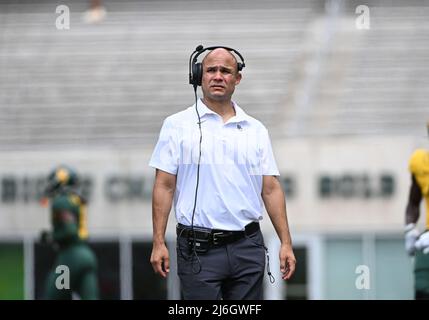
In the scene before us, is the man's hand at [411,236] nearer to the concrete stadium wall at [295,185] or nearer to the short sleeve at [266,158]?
the short sleeve at [266,158]

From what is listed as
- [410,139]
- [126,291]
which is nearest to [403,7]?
[410,139]

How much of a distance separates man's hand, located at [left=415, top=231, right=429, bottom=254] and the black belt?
2.00 m

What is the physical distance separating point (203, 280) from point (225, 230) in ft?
0.76

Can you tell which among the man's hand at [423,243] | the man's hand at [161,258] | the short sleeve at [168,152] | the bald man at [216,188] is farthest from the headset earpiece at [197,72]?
the man's hand at [423,243]

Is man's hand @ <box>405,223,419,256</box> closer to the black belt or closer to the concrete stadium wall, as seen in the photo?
the black belt

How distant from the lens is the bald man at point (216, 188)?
203 inches

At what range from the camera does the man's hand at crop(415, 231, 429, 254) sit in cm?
695

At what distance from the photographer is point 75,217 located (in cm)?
992

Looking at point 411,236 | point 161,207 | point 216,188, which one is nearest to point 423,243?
point 411,236

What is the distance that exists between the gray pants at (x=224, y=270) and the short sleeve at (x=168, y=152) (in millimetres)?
315

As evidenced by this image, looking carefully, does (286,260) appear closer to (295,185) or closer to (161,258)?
(161,258)

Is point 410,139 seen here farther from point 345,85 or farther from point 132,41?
point 132,41

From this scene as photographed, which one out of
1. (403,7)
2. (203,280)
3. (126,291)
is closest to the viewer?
(203,280)

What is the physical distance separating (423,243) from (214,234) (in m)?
2.14
